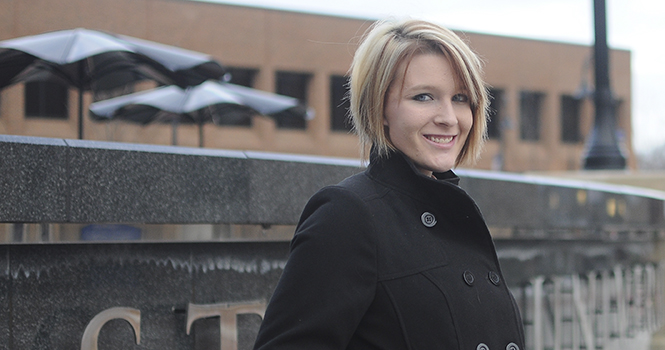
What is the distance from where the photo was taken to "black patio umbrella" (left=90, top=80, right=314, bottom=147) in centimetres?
1484

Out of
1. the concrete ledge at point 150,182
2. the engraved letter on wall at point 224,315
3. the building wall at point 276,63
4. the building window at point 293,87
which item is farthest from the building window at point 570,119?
the engraved letter on wall at point 224,315

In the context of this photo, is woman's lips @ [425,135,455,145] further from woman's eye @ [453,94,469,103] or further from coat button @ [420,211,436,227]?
coat button @ [420,211,436,227]

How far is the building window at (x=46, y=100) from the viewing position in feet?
97.2

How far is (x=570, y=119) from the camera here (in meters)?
50.1

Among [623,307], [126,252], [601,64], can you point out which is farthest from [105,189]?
[601,64]

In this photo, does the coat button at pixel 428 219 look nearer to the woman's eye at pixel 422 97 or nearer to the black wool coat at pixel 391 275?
the black wool coat at pixel 391 275

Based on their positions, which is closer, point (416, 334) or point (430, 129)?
point (416, 334)

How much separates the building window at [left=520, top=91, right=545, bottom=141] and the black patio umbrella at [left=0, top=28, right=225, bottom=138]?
39666 millimetres

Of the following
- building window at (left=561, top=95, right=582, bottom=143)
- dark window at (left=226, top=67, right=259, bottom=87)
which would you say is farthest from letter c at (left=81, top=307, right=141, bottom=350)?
building window at (left=561, top=95, right=582, bottom=143)

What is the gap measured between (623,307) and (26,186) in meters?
5.49

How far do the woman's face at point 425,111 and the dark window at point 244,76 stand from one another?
114 feet

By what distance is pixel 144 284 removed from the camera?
11.7 feet

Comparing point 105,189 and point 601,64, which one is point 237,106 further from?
point 105,189

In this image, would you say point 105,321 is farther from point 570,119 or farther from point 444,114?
point 570,119
